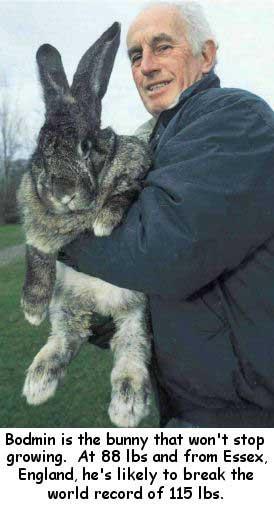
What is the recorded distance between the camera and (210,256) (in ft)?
5.23

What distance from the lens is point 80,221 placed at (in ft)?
6.48

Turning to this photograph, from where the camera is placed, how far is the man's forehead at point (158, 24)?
6.88ft

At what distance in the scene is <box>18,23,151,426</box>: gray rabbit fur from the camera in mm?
1873

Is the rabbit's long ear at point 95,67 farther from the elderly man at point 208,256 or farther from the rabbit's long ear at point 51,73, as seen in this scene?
the elderly man at point 208,256

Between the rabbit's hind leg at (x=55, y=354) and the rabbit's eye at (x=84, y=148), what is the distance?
2.09ft

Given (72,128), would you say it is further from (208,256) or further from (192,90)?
(208,256)

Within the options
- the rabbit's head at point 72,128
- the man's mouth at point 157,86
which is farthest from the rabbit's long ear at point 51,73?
the man's mouth at point 157,86

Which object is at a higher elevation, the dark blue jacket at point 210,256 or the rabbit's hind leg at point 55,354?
the dark blue jacket at point 210,256

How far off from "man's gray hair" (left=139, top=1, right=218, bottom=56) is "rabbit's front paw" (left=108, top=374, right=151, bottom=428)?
47.1 inches

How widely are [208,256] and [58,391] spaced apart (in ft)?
11.7

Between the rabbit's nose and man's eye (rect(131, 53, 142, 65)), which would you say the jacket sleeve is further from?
man's eye (rect(131, 53, 142, 65))
